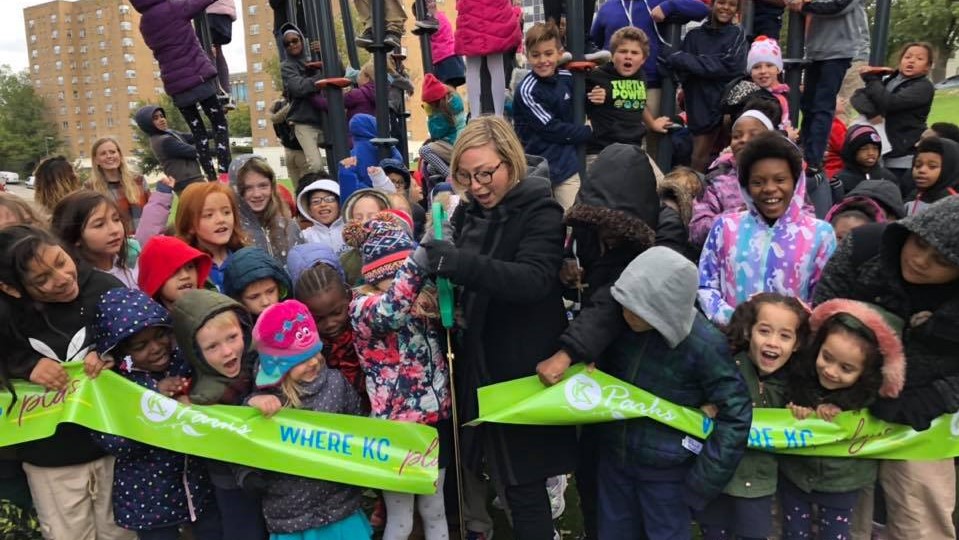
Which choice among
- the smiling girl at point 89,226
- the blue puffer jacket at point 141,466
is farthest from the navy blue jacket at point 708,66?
the blue puffer jacket at point 141,466

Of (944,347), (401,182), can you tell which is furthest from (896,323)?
(401,182)

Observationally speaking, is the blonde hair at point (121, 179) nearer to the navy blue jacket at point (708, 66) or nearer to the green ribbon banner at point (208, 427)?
the green ribbon banner at point (208, 427)

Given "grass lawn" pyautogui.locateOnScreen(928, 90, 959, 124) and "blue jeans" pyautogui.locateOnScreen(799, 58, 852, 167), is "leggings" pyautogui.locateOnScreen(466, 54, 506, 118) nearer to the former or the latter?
"blue jeans" pyautogui.locateOnScreen(799, 58, 852, 167)

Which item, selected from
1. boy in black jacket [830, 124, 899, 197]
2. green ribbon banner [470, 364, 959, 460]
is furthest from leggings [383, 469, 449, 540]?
boy in black jacket [830, 124, 899, 197]

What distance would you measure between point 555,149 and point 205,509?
348 cm

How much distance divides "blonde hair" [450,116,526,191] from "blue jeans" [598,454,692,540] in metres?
1.39

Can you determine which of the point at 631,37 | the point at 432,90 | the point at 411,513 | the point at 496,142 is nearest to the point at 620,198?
the point at 496,142

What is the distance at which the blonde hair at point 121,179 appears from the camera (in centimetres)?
561

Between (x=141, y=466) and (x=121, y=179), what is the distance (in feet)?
12.1

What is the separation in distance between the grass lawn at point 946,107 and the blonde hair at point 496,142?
30339 millimetres

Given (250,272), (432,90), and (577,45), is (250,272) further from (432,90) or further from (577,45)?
(432,90)

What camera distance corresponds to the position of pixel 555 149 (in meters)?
5.05

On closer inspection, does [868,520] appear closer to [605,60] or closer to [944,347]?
[944,347]

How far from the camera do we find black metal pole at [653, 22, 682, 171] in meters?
5.77
